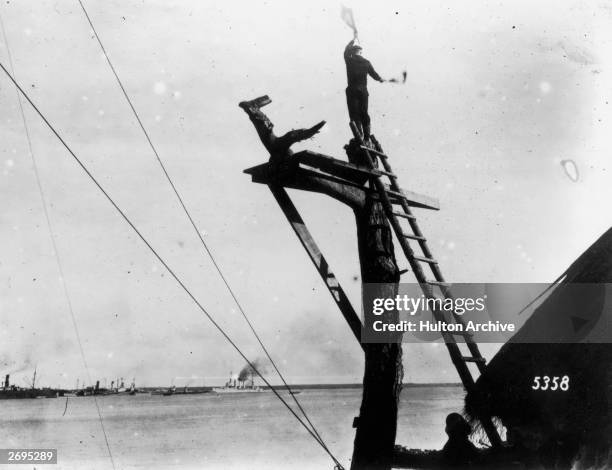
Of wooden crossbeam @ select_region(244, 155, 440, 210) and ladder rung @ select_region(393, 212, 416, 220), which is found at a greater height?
wooden crossbeam @ select_region(244, 155, 440, 210)

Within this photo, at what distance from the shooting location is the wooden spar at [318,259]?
13.0 feet

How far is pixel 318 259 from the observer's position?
4.04m

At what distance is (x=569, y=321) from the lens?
448 centimetres

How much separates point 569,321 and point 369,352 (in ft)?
6.40

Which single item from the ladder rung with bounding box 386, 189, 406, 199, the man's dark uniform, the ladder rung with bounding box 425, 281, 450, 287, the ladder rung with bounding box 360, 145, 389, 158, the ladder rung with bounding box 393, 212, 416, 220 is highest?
the man's dark uniform

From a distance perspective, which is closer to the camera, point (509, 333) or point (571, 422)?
point (571, 422)

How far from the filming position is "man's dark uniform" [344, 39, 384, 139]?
470cm

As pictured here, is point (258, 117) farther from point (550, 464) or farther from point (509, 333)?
point (550, 464)

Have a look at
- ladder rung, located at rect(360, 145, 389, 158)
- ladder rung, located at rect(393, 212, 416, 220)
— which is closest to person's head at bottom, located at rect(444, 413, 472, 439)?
ladder rung, located at rect(393, 212, 416, 220)

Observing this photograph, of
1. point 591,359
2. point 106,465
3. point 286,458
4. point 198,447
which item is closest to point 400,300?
point 591,359

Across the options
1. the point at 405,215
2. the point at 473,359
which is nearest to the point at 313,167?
the point at 405,215

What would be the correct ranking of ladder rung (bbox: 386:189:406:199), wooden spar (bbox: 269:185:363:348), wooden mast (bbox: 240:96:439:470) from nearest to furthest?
wooden mast (bbox: 240:96:439:470) < wooden spar (bbox: 269:185:363:348) < ladder rung (bbox: 386:189:406:199)

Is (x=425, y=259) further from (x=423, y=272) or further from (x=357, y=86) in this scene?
(x=357, y=86)

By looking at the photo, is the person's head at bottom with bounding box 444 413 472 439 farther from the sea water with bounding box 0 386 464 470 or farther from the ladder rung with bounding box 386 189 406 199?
the sea water with bounding box 0 386 464 470
